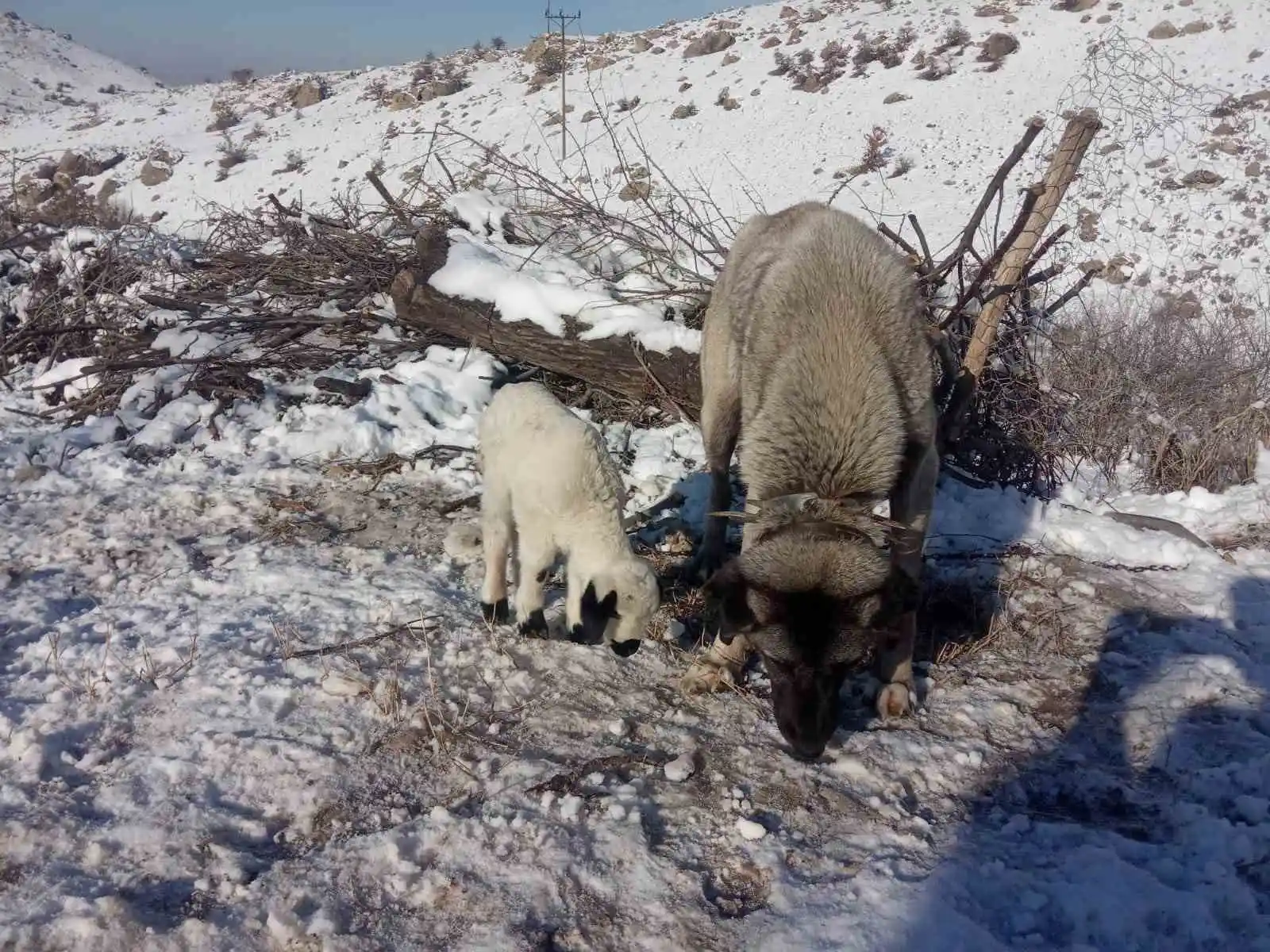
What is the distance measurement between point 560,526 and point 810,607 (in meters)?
1.29

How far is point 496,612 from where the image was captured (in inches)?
158

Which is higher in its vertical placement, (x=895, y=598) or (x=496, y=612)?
(x=895, y=598)

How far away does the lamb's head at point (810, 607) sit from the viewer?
2.94 metres

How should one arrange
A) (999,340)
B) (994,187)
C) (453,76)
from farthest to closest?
1. (453,76)
2. (999,340)
3. (994,187)

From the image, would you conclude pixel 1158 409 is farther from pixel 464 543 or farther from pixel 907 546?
pixel 464 543

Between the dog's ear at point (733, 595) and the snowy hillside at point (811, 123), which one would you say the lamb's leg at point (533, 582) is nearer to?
the dog's ear at point (733, 595)

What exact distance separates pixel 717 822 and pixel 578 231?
608 centimetres

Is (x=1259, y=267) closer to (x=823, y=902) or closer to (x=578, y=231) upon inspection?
(x=578, y=231)

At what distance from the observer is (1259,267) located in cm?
1816

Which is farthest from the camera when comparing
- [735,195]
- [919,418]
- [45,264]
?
[735,195]

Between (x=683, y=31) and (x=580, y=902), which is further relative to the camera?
(x=683, y=31)

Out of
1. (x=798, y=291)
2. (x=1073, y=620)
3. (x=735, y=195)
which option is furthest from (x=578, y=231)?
(x=735, y=195)

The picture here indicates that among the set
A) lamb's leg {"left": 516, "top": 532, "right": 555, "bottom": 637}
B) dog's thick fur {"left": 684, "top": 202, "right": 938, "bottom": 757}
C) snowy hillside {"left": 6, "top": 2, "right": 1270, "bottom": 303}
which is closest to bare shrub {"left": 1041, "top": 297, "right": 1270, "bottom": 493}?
dog's thick fur {"left": 684, "top": 202, "right": 938, "bottom": 757}

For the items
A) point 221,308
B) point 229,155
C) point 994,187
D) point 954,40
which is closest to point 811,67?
point 954,40
